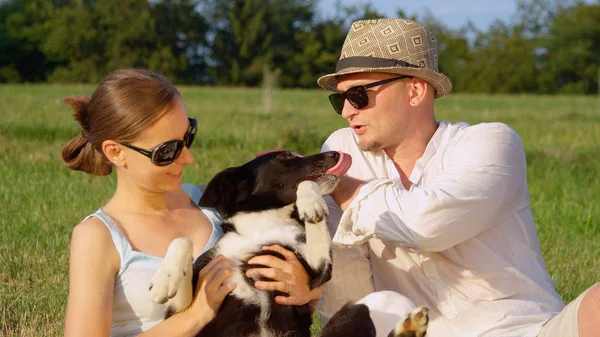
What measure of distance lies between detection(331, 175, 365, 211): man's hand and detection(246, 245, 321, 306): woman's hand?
0.35 meters

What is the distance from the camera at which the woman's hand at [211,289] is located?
3332mm

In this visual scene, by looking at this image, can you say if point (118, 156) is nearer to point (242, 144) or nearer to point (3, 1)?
point (242, 144)

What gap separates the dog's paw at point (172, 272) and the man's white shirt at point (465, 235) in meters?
0.69

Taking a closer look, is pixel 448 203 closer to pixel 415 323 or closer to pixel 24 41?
pixel 415 323

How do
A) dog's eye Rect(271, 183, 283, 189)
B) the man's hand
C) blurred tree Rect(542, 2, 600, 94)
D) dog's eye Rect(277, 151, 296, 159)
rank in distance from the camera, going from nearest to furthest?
the man's hand → dog's eye Rect(271, 183, 283, 189) → dog's eye Rect(277, 151, 296, 159) → blurred tree Rect(542, 2, 600, 94)

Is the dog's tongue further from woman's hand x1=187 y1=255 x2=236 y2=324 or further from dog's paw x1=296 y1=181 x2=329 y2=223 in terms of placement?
woman's hand x1=187 y1=255 x2=236 y2=324

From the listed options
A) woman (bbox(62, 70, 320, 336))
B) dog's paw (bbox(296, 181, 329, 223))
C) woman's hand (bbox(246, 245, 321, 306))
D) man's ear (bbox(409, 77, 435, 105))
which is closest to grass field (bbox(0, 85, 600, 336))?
woman (bbox(62, 70, 320, 336))

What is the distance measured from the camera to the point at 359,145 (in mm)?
3955

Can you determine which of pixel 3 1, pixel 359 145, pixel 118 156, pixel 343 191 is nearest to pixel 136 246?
pixel 118 156

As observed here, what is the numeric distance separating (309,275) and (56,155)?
23.7ft

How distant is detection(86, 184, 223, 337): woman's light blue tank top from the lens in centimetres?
324

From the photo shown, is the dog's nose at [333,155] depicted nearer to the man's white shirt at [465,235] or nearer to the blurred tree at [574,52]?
the man's white shirt at [465,235]

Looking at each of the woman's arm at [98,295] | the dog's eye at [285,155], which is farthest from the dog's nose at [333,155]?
the woman's arm at [98,295]

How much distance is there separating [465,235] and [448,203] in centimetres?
20
